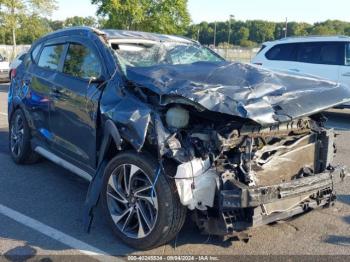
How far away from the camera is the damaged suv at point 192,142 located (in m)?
3.67

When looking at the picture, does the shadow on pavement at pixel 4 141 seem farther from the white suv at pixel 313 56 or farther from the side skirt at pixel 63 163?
the white suv at pixel 313 56

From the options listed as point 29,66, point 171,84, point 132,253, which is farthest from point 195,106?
point 29,66

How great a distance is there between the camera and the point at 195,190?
3.64 metres

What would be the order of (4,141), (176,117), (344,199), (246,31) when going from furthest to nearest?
(246,31), (4,141), (344,199), (176,117)

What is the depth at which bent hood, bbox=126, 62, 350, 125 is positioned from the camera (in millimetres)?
3674

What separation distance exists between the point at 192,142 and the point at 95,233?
132cm

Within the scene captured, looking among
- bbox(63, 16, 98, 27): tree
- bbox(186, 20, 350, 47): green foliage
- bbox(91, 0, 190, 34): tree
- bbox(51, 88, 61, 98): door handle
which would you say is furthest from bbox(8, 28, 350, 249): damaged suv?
bbox(186, 20, 350, 47): green foliage

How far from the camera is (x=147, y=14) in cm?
2541

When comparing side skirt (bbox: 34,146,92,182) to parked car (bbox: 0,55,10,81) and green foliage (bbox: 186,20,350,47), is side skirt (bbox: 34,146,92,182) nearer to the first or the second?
parked car (bbox: 0,55,10,81)

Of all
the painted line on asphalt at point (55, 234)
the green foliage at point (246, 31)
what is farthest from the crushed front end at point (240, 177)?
the green foliage at point (246, 31)

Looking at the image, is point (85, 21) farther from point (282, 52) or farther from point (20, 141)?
point (20, 141)

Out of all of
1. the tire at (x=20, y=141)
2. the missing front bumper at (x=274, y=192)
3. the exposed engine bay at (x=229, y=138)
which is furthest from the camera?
the tire at (x=20, y=141)

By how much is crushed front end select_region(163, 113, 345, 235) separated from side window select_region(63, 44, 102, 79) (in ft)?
4.69

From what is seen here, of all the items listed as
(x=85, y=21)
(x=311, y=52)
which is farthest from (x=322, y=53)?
(x=85, y=21)
